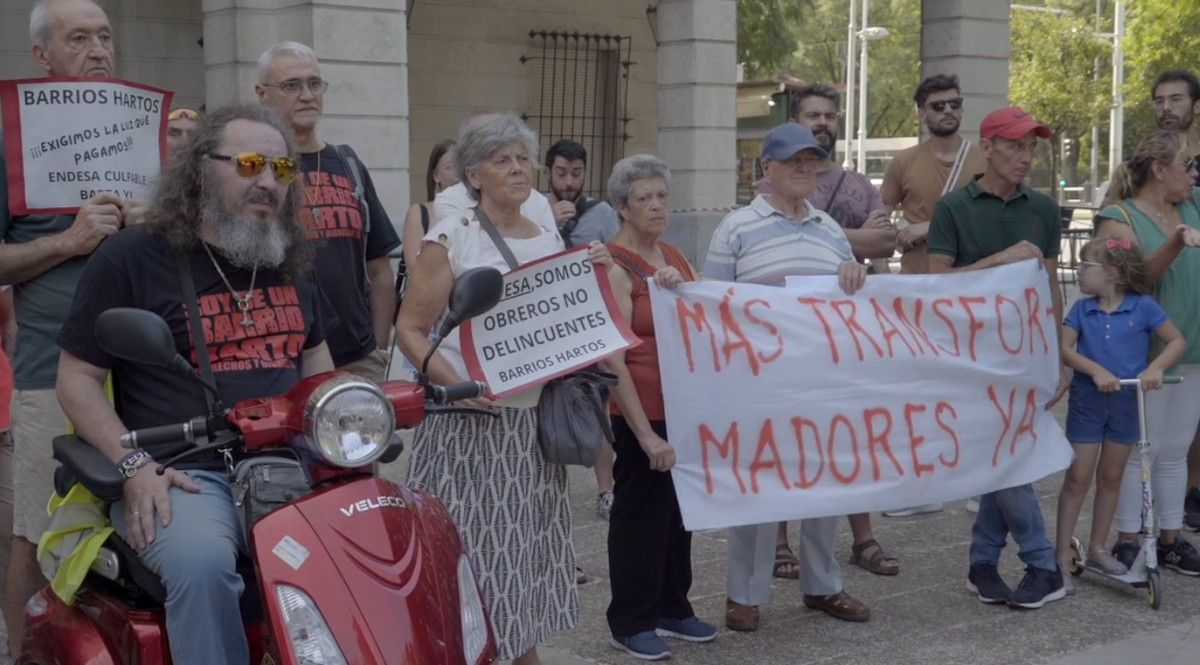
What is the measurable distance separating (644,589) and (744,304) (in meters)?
1.15

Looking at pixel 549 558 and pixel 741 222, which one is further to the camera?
pixel 741 222

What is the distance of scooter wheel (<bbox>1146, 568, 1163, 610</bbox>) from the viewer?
609 cm

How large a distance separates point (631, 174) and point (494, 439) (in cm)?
122

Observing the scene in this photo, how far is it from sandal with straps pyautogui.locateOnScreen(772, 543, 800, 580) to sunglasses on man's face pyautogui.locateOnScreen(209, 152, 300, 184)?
3.55 metres

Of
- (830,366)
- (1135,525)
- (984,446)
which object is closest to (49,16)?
(830,366)

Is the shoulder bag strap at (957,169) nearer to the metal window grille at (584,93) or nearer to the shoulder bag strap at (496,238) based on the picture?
the shoulder bag strap at (496,238)

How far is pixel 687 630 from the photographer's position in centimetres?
563

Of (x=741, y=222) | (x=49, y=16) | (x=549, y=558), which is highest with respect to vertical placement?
(x=49, y=16)

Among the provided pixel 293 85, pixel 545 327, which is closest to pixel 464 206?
pixel 545 327

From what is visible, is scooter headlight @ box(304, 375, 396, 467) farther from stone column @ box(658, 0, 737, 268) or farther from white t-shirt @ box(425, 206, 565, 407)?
stone column @ box(658, 0, 737, 268)

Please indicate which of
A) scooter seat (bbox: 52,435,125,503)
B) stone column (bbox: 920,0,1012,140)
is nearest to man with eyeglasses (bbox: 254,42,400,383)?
scooter seat (bbox: 52,435,125,503)

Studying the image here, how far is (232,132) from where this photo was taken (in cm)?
369

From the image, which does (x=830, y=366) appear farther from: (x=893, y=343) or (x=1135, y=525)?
(x=1135, y=525)

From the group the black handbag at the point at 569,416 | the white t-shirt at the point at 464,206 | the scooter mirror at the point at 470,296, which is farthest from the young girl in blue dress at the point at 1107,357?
the scooter mirror at the point at 470,296
